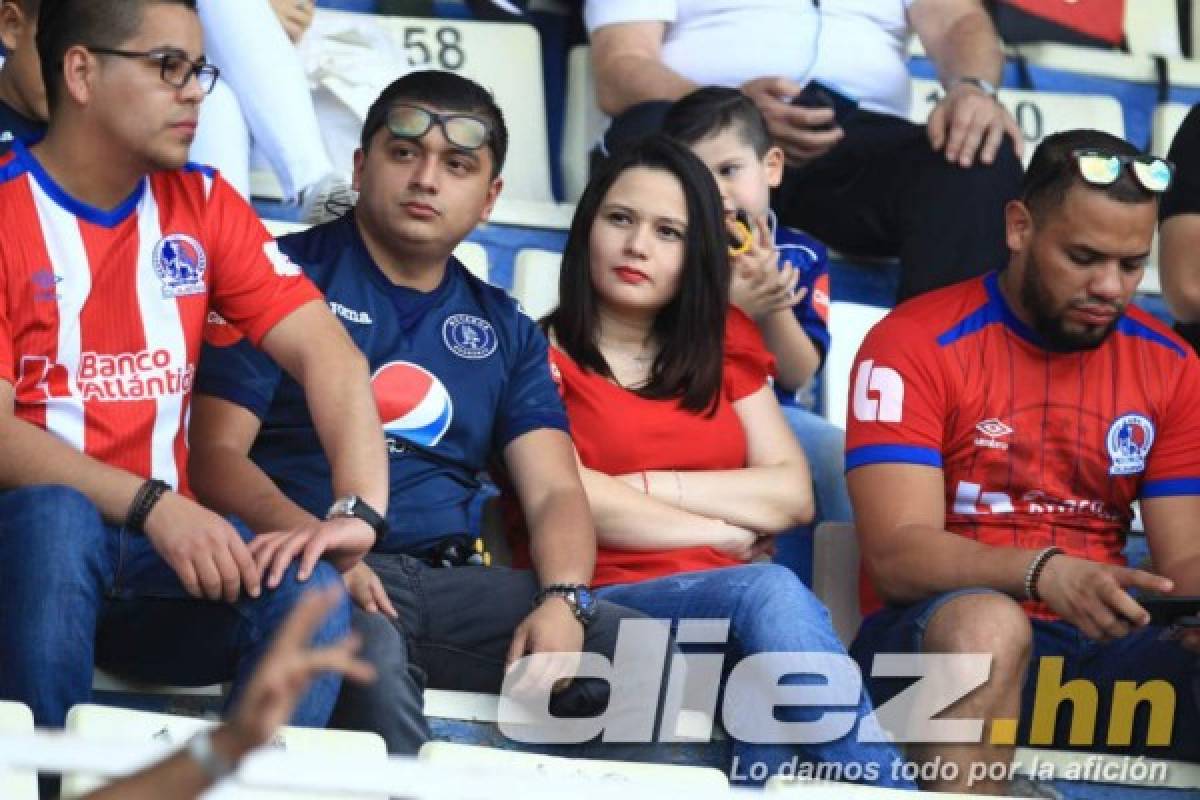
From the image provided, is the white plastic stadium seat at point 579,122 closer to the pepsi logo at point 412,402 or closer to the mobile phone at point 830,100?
the mobile phone at point 830,100

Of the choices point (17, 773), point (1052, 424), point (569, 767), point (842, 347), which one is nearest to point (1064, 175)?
point (1052, 424)

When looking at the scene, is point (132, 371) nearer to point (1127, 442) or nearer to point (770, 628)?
point (770, 628)

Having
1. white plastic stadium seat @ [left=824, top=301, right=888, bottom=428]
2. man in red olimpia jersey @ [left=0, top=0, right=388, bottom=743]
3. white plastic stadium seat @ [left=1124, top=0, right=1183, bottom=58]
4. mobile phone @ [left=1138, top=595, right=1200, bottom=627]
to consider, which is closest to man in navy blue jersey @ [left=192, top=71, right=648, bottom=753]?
man in red olimpia jersey @ [left=0, top=0, right=388, bottom=743]

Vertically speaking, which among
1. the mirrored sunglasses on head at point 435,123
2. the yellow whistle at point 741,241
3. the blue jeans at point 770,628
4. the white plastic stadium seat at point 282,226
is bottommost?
the blue jeans at point 770,628

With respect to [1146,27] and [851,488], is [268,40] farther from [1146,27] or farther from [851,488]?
[1146,27]

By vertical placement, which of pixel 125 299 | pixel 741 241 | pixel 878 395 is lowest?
pixel 878 395

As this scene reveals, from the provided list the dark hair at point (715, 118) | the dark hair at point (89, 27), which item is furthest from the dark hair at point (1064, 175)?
the dark hair at point (89, 27)

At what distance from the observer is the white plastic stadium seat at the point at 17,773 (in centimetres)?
245

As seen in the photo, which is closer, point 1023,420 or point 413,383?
point 413,383

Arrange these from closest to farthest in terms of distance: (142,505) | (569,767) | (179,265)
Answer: (569,767)
(142,505)
(179,265)

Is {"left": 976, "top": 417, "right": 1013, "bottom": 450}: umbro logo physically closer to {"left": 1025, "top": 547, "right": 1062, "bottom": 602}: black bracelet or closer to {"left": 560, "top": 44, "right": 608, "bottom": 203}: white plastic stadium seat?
{"left": 1025, "top": 547, "right": 1062, "bottom": 602}: black bracelet

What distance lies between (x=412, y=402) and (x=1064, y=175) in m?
1.20

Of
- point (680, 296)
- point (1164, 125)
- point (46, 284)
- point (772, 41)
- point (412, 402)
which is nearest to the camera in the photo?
point (46, 284)

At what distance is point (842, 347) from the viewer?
468 cm
